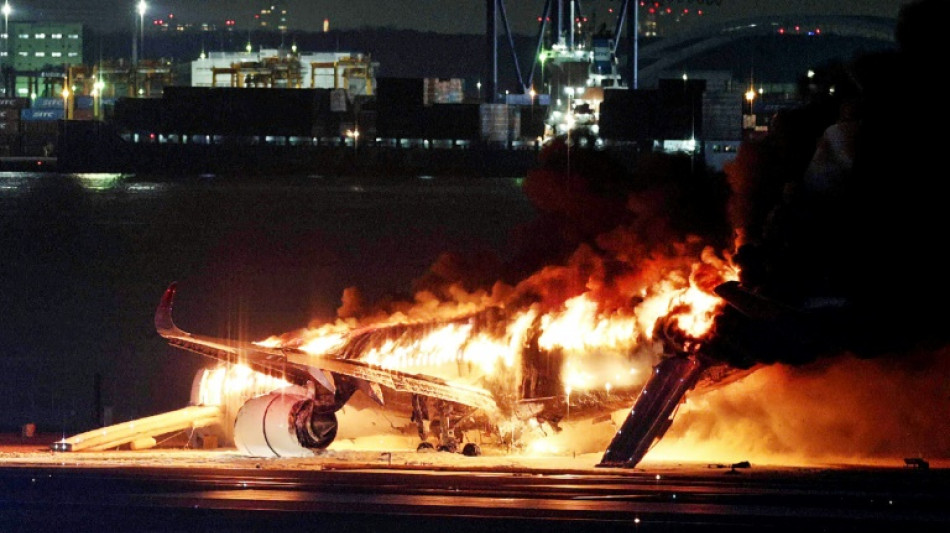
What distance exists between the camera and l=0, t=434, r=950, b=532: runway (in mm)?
16953

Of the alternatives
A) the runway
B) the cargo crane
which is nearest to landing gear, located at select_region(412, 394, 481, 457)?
the runway

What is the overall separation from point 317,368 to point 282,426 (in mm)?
1263

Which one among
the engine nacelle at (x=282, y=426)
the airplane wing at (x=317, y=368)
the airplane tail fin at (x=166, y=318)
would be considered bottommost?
the engine nacelle at (x=282, y=426)

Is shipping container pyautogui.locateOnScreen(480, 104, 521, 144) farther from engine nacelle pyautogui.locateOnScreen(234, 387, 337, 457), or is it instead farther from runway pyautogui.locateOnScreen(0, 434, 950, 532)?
runway pyautogui.locateOnScreen(0, 434, 950, 532)

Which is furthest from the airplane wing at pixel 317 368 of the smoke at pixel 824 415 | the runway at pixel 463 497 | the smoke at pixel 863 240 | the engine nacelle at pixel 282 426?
the smoke at pixel 863 240

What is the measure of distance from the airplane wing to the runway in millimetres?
1804

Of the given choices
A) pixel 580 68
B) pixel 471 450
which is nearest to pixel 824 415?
pixel 471 450

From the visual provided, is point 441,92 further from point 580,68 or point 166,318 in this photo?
point 166,318

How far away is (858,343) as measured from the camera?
2278 cm

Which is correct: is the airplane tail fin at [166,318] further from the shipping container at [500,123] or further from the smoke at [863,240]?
the shipping container at [500,123]

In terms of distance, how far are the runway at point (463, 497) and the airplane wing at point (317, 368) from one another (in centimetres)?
180

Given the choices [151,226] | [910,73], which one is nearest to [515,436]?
[910,73]

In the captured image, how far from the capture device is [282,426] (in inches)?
1014

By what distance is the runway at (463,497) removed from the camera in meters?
17.0
